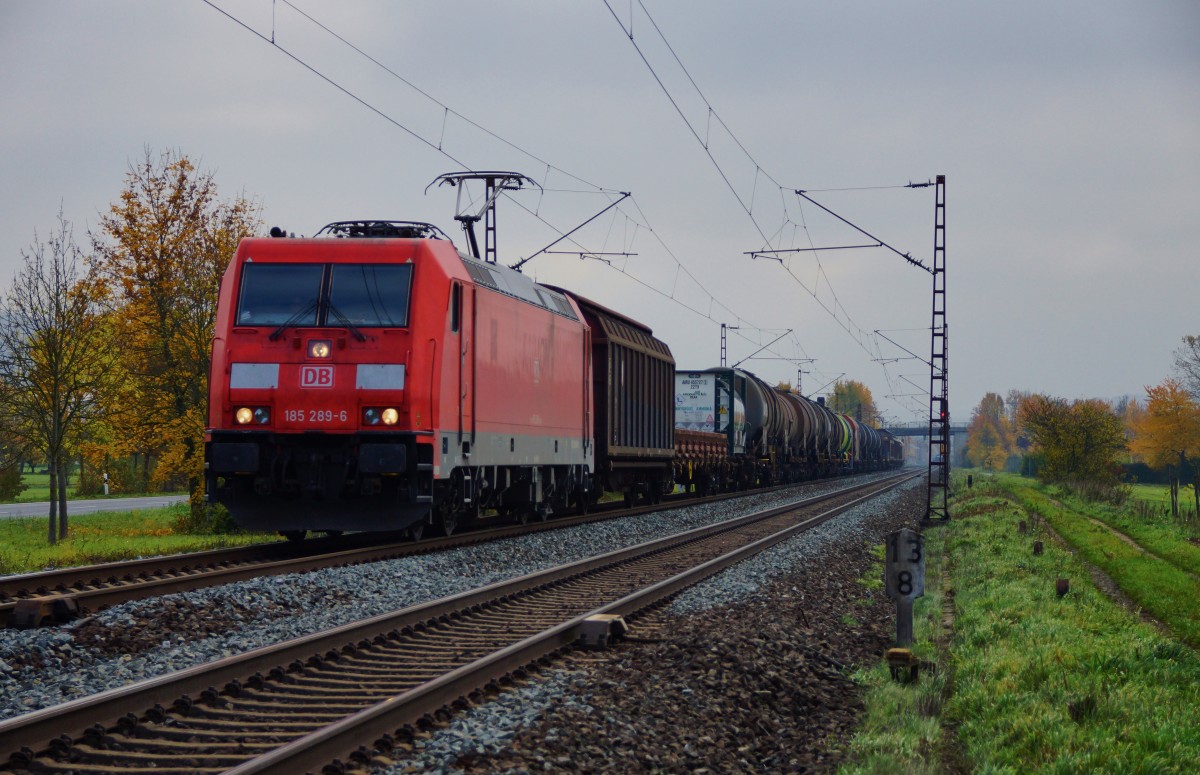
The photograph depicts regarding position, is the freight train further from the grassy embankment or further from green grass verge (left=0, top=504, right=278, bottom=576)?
the grassy embankment

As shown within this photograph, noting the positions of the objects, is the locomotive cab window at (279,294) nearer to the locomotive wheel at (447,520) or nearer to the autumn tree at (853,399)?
the locomotive wheel at (447,520)

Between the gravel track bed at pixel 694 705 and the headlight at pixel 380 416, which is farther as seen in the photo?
the headlight at pixel 380 416

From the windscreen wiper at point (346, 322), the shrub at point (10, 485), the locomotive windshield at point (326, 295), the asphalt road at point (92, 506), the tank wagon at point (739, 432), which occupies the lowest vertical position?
the asphalt road at point (92, 506)

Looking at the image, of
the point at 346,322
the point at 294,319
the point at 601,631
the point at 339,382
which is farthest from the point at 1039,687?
the point at 294,319

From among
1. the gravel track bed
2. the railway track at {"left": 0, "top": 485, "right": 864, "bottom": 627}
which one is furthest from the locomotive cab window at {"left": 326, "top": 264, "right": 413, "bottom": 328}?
the gravel track bed

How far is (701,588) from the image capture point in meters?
11.5

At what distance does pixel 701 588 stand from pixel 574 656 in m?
3.95

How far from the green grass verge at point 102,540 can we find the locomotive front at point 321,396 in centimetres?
163

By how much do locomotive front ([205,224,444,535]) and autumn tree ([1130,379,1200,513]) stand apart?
53926 mm

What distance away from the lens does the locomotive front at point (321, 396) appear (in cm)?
1279

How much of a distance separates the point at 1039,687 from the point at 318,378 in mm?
8639

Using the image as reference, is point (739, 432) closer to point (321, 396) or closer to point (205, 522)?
point (205, 522)

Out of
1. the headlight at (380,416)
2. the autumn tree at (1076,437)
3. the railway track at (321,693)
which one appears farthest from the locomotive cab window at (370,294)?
the autumn tree at (1076,437)

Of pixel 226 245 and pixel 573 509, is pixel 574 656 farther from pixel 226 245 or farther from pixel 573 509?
pixel 226 245
